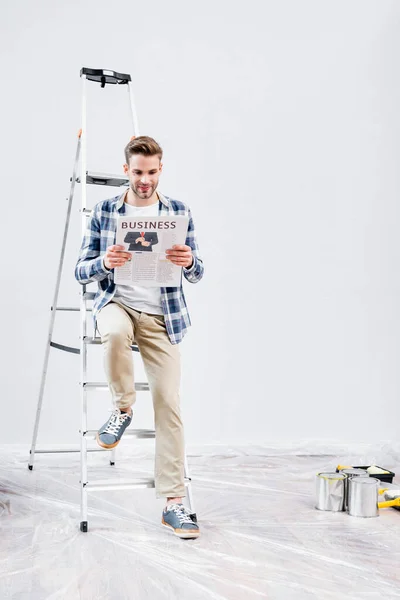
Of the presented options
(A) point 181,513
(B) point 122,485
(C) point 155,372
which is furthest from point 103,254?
(A) point 181,513

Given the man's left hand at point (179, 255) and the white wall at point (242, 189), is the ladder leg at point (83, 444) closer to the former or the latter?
the man's left hand at point (179, 255)

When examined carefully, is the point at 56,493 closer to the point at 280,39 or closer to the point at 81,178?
the point at 81,178

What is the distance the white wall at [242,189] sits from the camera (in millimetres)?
3738

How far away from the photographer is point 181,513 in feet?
8.14

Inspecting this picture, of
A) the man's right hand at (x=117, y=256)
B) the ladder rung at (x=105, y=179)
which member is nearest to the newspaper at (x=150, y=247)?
the man's right hand at (x=117, y=256)

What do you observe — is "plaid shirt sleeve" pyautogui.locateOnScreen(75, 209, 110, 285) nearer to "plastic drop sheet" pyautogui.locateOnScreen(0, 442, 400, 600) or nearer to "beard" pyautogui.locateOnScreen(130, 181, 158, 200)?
"beard" pyautogui.locateOnScreen(130, 181, 158, 200)

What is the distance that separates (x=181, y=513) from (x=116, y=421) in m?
0.38

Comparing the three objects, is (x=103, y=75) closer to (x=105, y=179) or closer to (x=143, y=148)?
(x=105, y=179)

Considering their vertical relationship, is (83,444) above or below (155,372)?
below

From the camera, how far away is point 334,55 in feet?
13.3

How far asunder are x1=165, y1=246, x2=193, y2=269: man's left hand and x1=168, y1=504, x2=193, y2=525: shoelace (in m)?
0.83

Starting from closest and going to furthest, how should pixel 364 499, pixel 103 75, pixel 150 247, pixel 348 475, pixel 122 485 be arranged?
pixel 150 247 → pixel 122 485 → pixel 364 499 → pixel 348 475 → pixel 103 75

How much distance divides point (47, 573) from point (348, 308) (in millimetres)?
2441

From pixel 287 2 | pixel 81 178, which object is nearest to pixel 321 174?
pixel 287 2
